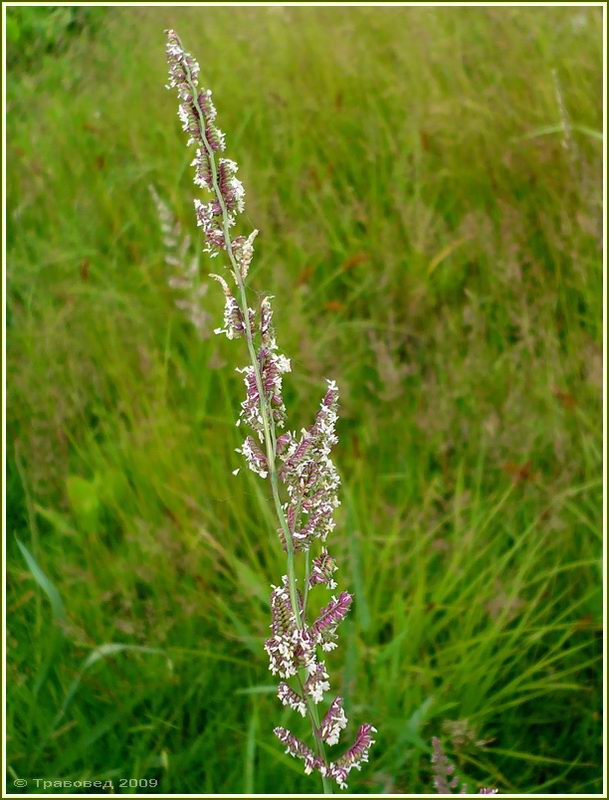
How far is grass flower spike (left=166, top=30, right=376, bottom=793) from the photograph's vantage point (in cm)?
102

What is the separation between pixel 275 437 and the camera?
3.55 feet

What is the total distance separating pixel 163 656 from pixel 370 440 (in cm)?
82

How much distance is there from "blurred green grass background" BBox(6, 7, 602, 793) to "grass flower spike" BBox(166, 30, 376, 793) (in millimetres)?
674

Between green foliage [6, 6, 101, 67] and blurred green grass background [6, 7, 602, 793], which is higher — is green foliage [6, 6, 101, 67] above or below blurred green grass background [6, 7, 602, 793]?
above

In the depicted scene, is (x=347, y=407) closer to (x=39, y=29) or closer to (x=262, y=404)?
(x=262, y=404)

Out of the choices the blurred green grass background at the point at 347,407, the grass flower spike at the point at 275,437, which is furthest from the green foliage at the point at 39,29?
the grass flower spike at the point at 275,437

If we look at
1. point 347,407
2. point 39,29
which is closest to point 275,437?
point 347,407

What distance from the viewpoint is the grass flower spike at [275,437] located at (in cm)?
102

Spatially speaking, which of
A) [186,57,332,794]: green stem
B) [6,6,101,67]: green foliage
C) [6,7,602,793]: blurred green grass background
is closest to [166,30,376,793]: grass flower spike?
[186,57,332,794]: green stem

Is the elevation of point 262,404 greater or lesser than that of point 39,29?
lesser

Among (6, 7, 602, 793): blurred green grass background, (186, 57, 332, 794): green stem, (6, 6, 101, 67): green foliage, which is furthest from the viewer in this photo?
(6, 6, 101, 67): green foliage

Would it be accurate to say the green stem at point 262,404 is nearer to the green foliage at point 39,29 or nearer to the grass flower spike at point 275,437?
the grass flower spike at point 275,437

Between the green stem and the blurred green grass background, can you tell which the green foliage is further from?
the green stem

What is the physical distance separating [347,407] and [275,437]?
1.52m
